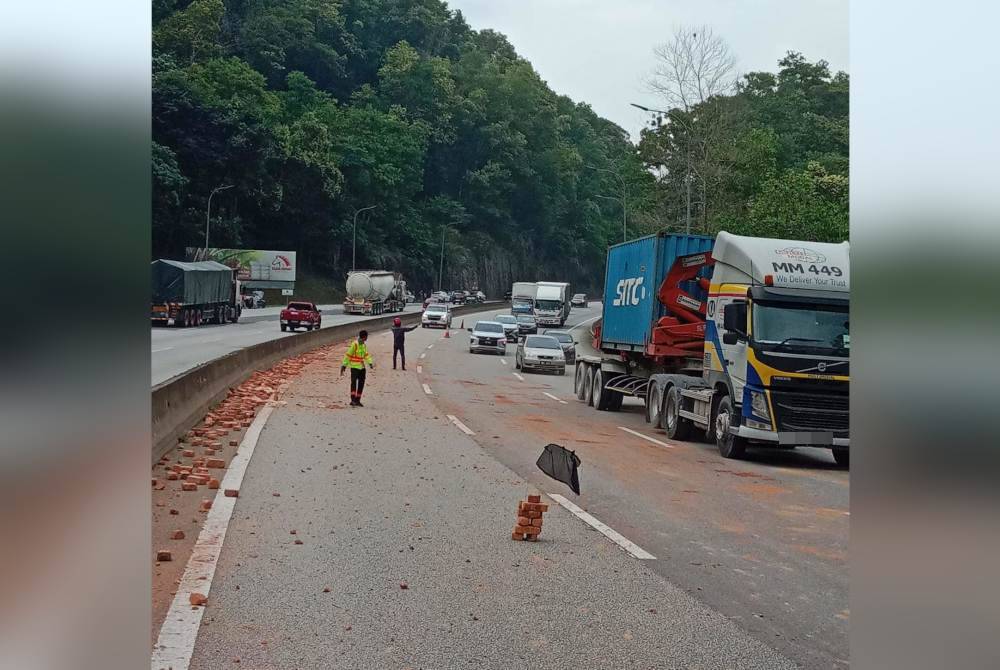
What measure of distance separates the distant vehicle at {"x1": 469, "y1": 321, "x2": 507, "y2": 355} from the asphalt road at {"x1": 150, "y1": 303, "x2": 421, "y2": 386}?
137 inches

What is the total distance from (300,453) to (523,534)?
19.6 feet

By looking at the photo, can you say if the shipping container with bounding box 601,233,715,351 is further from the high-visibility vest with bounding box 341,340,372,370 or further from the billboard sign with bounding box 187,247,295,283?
the billboard sign with bounding box 187,247,295,283

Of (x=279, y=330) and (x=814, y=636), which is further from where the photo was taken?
(x=279, y=330)

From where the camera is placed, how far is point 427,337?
47.2 metres

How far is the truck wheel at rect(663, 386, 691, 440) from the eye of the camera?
53.8 feet

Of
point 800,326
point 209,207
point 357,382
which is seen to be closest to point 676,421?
point 800,326

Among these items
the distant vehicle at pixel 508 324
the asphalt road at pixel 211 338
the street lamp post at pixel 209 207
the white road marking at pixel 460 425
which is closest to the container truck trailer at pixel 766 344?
the white road marking at pixel 460 425

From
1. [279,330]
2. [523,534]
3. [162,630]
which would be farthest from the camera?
[279,330]

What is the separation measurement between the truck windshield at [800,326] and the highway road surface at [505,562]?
180 centimetres

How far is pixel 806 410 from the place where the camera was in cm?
1365

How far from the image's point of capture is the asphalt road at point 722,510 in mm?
6027

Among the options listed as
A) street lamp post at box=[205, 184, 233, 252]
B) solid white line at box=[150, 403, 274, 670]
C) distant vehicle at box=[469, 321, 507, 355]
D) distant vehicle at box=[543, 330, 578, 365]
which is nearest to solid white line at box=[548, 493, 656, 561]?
solid white line at box=[150, 403, 274, 670]
